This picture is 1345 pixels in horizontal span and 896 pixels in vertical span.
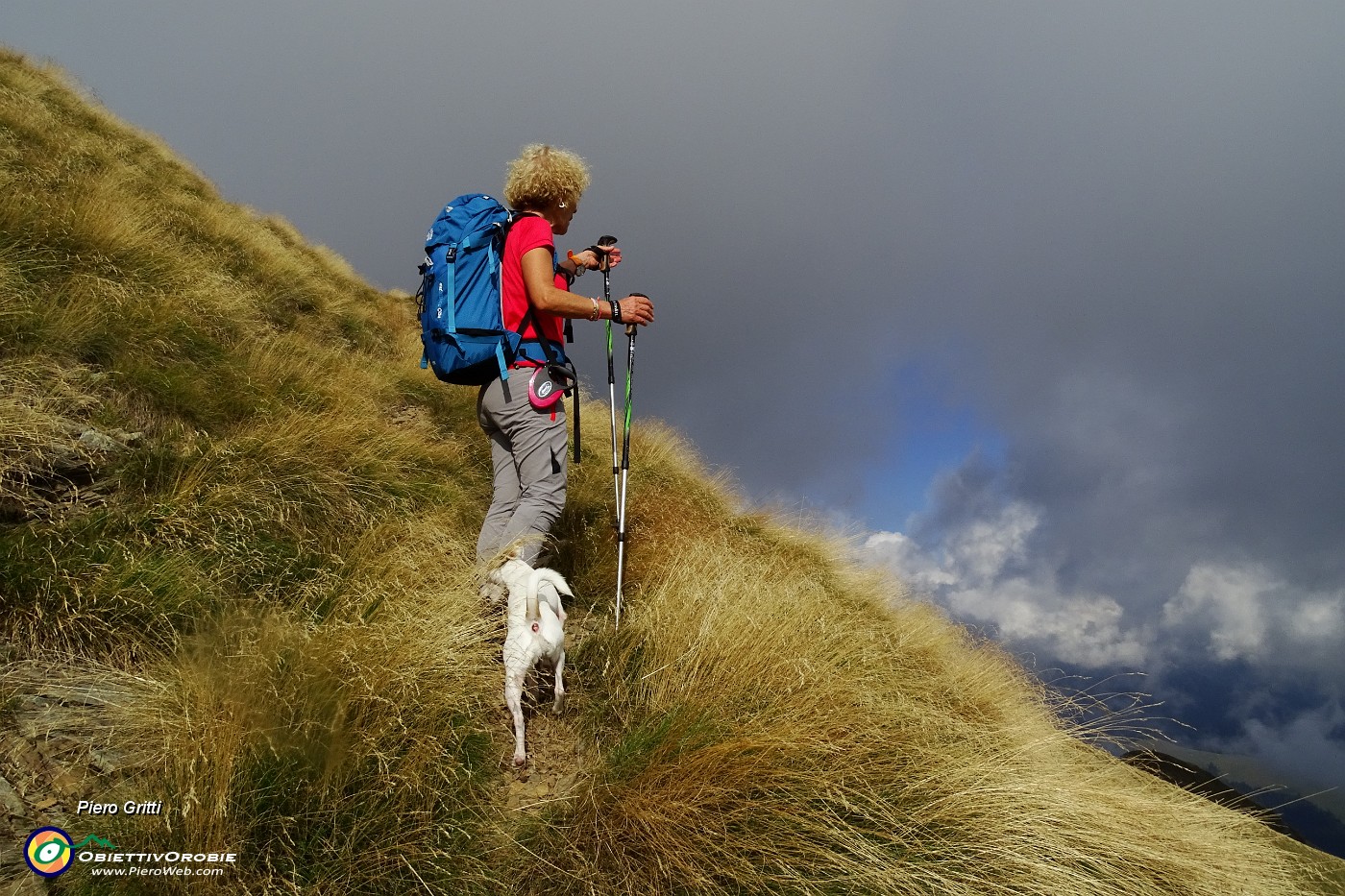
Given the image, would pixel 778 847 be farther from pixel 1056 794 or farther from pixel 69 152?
pixel 69 152

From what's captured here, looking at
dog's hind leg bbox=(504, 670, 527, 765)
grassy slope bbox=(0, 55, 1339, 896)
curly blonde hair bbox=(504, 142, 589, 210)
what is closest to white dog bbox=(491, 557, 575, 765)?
dog's hind leg bbox=(504, 670, 527, 765)

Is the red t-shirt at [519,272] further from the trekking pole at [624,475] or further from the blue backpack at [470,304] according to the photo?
the trekking pole at [624,475]

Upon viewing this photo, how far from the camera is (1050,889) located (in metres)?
2.43

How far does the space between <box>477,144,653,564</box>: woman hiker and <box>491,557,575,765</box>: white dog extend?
21cm

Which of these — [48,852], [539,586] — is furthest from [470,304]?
[48,852]

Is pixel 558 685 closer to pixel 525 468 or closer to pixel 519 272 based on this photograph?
pixel 525 468

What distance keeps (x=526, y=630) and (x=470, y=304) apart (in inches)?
71.1

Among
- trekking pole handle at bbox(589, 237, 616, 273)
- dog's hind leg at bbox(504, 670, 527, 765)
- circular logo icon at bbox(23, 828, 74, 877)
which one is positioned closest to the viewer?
circular logo icon at bbox(23, 828, 74, 877)

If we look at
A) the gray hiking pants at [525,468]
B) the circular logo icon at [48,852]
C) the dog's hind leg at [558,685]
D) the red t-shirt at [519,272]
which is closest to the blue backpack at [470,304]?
the red t-shirt at [519,272]

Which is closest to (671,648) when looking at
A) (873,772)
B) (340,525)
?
(873,772)

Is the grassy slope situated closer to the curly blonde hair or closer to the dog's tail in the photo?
the dog's tail

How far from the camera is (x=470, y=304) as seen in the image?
3.49 metres

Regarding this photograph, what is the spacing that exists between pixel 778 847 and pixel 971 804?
917 mm

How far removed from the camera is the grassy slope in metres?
2.21
